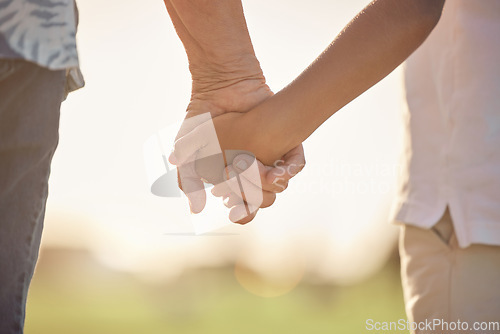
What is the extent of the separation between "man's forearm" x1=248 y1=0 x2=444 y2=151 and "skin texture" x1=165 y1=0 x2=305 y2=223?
22 cm

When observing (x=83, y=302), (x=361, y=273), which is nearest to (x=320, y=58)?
(x=83, y=302)

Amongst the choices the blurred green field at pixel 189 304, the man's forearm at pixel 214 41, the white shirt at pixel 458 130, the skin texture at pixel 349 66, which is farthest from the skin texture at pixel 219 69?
the blurred green field at pixel 189 304

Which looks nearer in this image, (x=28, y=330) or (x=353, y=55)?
(x=353, y=55)

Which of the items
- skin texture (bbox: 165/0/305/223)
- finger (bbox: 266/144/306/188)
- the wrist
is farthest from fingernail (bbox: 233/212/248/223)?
the wrist

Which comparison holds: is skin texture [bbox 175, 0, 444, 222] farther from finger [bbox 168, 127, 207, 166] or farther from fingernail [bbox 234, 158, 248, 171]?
finger [bbox 168, 127, 207, 166]

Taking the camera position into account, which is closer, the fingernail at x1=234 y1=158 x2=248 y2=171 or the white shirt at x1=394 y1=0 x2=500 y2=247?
the white shirt at x1=394 y1=0 x2=500 y2=247

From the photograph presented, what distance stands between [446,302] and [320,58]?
86cm

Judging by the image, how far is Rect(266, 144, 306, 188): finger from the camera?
2.09 metres

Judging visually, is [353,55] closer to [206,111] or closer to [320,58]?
[320,58]

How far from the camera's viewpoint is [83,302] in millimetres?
21938

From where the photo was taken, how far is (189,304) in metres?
22.2

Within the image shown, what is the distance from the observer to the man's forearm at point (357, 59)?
1.91 m

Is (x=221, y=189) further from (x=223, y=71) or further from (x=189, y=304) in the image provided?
(x=189, y=304)

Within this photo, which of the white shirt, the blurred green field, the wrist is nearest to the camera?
the white shirt
